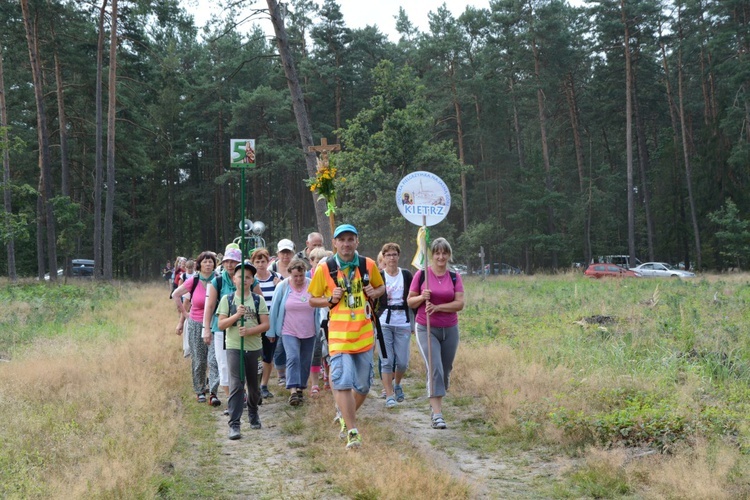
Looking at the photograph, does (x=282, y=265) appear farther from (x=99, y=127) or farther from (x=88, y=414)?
(x=99, y=127)

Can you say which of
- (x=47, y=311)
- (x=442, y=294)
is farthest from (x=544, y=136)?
(x=442, y=294)

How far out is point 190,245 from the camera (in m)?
61.8

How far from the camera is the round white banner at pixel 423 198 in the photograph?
8.77m

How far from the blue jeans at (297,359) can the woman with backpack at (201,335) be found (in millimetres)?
1016

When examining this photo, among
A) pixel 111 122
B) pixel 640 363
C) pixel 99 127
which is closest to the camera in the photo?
pixel 640 363

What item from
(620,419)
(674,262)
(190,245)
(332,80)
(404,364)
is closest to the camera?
(620,419)

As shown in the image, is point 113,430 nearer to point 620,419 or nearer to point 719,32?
point 620,419

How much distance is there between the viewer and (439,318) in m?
7.52

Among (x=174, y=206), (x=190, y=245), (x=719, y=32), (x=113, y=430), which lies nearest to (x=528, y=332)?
(x=113, y=430)

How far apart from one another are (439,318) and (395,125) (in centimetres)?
2631

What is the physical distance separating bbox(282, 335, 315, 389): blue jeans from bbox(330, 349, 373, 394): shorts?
2050 mm

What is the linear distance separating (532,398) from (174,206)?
52.7 meters

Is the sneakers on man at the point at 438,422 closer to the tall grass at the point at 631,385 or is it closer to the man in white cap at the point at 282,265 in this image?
the tall grass at the point at 631,385

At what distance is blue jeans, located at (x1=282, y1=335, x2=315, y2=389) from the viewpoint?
853 cm
